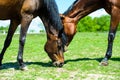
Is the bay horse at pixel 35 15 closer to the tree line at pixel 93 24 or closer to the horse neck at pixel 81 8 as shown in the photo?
the horse neck at pixel 81 8

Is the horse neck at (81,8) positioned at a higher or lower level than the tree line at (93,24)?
higher

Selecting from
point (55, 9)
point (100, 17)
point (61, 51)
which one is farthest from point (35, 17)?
point (100, 17)

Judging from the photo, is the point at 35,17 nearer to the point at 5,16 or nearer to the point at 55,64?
the point at 5,16

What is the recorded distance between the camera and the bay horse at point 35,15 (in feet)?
27.6

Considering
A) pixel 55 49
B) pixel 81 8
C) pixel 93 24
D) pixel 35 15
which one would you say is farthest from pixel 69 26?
pixel 93 24

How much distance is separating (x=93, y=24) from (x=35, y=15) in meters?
102

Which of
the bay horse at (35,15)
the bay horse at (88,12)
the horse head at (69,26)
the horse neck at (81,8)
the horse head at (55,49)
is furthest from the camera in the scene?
the horse neck at (81,8)

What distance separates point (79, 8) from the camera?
1026 cm

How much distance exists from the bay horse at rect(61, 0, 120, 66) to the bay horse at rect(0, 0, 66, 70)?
63 cm

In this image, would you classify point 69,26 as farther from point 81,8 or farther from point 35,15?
point 35,15

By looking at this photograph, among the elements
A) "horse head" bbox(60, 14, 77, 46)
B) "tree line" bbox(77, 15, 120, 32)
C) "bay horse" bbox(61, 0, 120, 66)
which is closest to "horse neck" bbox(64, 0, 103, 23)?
"bay horse" bbox(61, 0, 120, 66)

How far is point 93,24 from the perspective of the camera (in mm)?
109312

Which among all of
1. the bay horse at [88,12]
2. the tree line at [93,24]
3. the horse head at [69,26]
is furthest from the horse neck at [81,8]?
the tree line at [93,24]

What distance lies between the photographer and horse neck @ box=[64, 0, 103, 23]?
1014 cm
